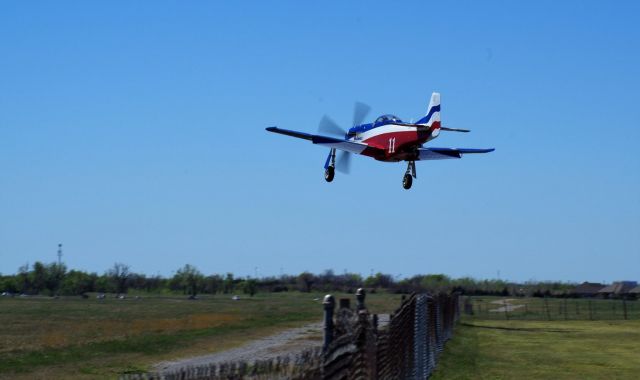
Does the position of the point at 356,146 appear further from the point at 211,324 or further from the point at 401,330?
the point at 211,324

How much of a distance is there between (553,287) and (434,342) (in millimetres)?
153594

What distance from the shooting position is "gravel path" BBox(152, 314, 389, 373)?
35938mm

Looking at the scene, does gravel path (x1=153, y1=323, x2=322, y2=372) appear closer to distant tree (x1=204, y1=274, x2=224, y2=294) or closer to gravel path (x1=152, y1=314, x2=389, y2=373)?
gravel path (x1=152, y1=314, x2=389, y2=373)

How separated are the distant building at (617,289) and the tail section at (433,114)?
12535 centimetres

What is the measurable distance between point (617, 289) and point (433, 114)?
133 meters

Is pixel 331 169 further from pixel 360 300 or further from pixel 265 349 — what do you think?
pixel 360 300

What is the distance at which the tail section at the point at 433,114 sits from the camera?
33.2 m

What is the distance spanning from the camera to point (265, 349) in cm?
4197

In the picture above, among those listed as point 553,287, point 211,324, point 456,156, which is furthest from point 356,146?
point 553,287

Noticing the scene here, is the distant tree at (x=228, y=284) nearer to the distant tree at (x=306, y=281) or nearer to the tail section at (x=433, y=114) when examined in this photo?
the distant tree at (x=306, y=281)

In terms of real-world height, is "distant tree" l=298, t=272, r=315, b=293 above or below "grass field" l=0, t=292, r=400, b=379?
above

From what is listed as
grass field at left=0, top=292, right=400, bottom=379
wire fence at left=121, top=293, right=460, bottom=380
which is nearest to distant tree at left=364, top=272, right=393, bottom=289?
grass field at left=0, top=292, right=400, bottom=379

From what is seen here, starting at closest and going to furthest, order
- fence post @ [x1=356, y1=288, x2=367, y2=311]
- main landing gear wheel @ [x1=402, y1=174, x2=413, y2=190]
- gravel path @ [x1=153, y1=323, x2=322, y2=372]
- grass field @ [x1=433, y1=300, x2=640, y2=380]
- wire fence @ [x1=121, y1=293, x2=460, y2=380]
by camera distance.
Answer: wire fence @ [x1=121, y1=293, x2=460, y2=380] → fence post @ [x1=356, y1=288, x2=367, y2=311] → grass field @ [x1=433, y1=300, x2=640, y2=380] → main landing gear wheel @ [x1=402, y1=174, x2=413, y2=190] → gravel path @ [x1=153, y1=323, x2=322, y2=372]

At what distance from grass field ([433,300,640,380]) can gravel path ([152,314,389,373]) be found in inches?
119
